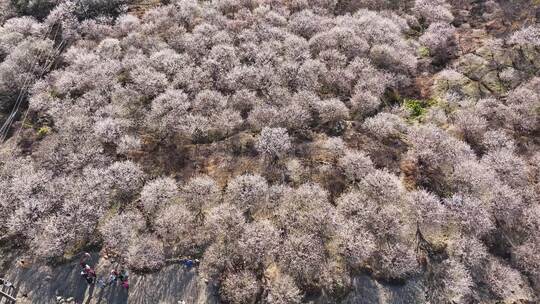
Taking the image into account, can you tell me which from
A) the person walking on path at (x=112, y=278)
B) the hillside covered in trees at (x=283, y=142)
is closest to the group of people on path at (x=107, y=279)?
the person walking on path at (x=112, y=278)

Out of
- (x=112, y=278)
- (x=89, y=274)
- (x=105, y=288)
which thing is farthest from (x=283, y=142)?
(x=89, y=274)

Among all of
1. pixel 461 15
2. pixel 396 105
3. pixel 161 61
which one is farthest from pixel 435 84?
pixel 161 61

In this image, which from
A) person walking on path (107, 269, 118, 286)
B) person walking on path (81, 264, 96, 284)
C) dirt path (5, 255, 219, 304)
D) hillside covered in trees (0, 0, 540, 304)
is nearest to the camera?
dirt path (5, 255, 219, 304)

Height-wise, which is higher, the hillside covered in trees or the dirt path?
the hillside covered in trees

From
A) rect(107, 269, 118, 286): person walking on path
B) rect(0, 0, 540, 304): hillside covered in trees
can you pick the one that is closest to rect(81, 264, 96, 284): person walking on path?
rect(107, 269, 118, 286): person walking on path

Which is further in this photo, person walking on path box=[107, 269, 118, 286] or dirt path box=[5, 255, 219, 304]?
person walking on path box=[107, 269, 118, 286]

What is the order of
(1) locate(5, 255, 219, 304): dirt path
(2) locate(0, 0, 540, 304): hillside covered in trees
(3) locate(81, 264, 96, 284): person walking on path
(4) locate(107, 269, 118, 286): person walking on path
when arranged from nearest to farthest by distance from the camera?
(1) locate(5, 255, 219, 304): dirt path → (3) locate(81, 264, 96, 284): person walking on path → (4) locate(107, 269, 118, 286): person walking on path → (2) locate(0, 0, 540, 304): hillside covered in trees

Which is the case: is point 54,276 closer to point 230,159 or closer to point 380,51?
point 230,159

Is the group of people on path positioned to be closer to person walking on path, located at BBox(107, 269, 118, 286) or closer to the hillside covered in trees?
person walking on path, located at BBox(107, 269, 118, 286)

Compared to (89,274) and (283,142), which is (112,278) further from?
(283,142)
